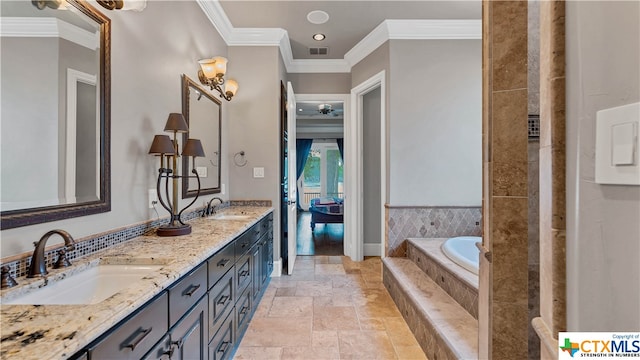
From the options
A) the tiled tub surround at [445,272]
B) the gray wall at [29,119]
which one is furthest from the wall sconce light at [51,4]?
the tiled tub surround at [445,272]

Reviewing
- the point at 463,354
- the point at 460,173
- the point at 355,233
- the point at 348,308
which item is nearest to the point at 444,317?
the point at 463,354

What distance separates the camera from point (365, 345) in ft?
6.77

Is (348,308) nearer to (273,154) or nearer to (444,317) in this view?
(444,317)

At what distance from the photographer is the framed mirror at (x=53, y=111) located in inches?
39.9

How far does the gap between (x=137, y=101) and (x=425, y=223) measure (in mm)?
2971

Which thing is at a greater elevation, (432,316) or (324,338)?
(432,316)

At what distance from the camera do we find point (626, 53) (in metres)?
0.48

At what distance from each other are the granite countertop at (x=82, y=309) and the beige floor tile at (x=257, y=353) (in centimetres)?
94

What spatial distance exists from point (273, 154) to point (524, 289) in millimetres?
2719

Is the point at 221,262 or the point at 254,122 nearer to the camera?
the point at 221,262

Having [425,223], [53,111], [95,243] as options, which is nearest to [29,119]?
[53,111]

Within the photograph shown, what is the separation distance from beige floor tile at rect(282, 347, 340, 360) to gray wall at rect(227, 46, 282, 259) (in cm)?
157

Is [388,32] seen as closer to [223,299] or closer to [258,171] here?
[258,171]

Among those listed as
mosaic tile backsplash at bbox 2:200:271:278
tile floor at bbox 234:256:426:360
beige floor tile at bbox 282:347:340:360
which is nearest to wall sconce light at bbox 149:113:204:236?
mosaic tile backsplash at bbox 2:200:271:278
